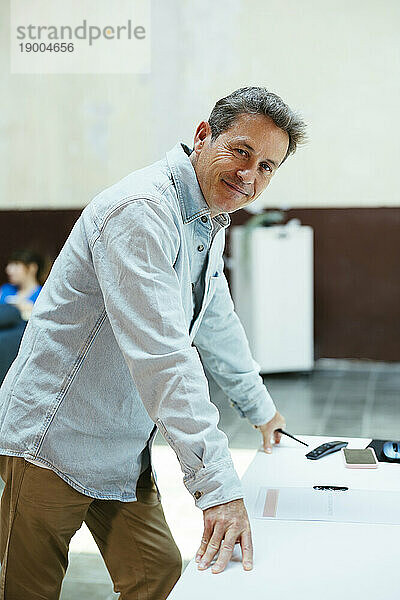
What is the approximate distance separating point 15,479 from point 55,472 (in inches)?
3.5

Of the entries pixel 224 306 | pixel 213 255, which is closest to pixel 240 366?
pixel 224 306

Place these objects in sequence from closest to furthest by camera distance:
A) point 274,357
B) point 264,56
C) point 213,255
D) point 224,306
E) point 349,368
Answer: point 213,255
point 224,306
point 264,56
point 274,357
point 349,368

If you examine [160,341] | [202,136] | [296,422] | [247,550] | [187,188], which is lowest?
[296,422]

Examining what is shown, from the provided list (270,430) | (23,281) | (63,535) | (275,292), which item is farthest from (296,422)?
(63,535)

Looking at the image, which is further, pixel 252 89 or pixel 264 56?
pixel 264 56

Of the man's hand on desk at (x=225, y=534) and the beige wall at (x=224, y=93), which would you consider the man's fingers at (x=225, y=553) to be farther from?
the beige wall at (x=224, y=93)

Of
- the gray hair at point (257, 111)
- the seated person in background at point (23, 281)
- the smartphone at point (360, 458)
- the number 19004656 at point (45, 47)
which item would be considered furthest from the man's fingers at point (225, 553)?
the seated person in background at point (23, 281)

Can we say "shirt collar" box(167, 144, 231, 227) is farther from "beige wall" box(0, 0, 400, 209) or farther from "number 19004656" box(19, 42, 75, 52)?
"beige wall" box(0, 0, 400, 209)

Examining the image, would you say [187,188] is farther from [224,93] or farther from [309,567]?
[224,93]

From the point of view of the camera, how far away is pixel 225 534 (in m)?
1.35

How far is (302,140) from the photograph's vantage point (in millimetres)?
1705

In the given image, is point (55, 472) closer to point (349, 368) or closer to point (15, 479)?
point (15, 479)

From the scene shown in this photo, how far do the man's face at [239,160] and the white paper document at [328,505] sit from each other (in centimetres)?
57

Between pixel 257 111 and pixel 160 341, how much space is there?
1.56ft
